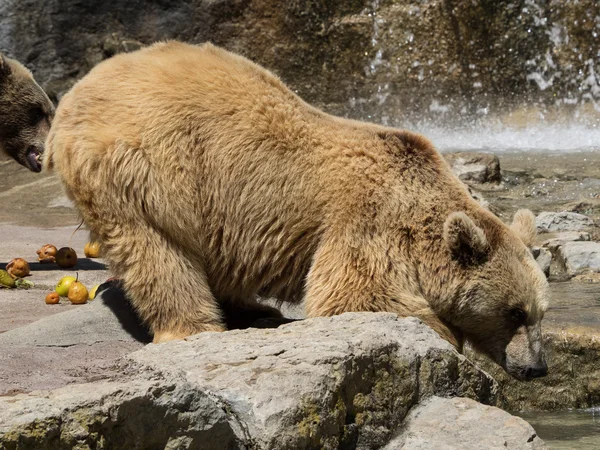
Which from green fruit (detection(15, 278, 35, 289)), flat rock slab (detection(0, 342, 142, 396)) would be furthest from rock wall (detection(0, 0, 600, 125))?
flat rock slab (detection(0, 342, 142, 396))

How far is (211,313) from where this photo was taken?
214 inches

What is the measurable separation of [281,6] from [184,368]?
1283 centimetres

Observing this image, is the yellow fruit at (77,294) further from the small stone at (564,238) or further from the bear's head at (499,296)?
the small stone at (564,238)

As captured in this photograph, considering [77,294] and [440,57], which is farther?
[440,57]

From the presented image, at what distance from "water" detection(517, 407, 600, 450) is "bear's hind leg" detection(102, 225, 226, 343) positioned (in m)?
2.08

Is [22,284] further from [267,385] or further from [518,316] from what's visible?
[267,385]

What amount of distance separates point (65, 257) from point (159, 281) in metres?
3.58

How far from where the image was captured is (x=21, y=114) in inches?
418

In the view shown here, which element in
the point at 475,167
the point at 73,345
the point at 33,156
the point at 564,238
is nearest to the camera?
the point at 73,345

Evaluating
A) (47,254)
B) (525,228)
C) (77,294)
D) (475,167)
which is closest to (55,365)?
(77,294)

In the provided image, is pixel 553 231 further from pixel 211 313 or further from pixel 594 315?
pixel 211 313

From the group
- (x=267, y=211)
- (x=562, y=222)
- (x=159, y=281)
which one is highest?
(x=267, y=211)

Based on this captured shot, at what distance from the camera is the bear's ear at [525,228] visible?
5.95m

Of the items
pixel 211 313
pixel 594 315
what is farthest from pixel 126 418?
pixel 594 315
